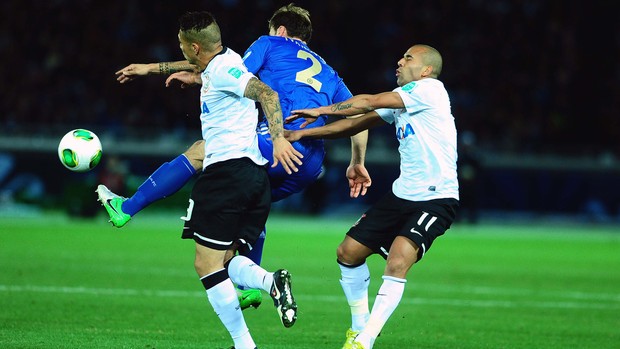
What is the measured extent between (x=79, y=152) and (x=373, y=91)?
20585mm

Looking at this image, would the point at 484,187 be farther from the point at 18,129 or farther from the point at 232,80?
the point at 232,80

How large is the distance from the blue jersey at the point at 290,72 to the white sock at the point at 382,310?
1.48 meters

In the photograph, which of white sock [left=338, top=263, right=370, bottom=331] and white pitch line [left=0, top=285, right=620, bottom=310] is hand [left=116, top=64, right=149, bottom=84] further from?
white pitch line [left=0, top=285, right=620, bottom=310]

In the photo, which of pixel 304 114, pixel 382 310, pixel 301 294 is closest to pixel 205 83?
pixel 304 114

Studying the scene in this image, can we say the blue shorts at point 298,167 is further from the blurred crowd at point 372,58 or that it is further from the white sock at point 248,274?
the blurred crowd at point 372,58

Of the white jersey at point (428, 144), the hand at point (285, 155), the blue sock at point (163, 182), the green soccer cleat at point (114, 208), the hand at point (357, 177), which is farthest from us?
the hand at point (357, 177)

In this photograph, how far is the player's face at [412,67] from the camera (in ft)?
24.5

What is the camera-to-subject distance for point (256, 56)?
791cm

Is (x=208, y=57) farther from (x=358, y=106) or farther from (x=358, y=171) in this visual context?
(x=358, y=171)

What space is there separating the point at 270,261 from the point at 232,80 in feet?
27.3

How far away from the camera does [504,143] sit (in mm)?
26406

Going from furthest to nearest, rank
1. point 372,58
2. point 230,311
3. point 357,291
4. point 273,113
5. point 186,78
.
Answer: point 372,58 < point 186,78 < point 357,291 < point 230,311 < point 273,113

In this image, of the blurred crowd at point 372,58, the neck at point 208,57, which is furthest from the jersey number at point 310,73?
the blurred crowd at point 372,58

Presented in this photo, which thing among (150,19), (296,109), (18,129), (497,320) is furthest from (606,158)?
(296,109)
